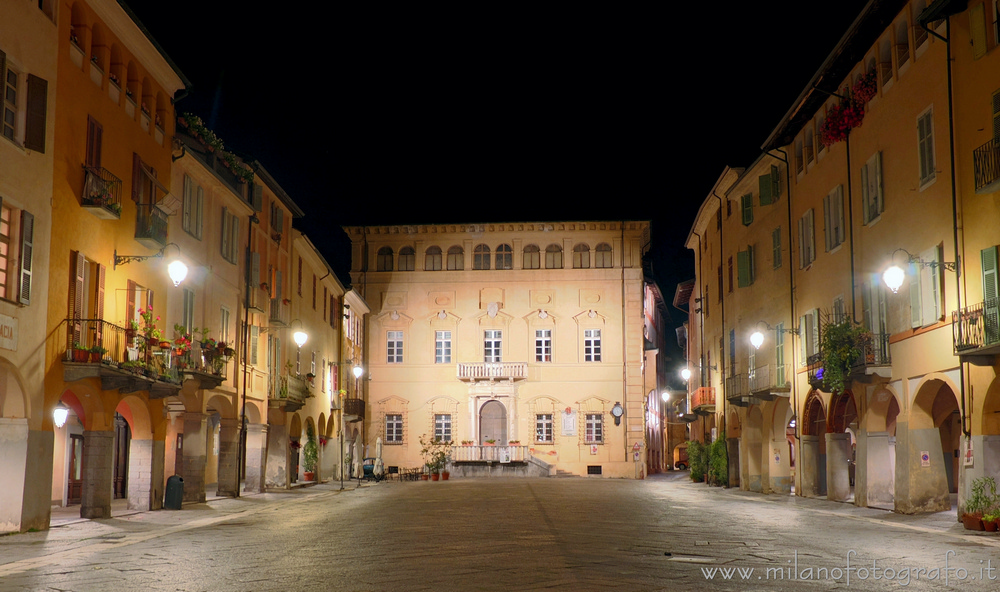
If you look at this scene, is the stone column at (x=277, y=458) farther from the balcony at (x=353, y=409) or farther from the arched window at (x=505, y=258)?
the arched window at (x=505, y=258)

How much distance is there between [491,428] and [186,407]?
33258mm

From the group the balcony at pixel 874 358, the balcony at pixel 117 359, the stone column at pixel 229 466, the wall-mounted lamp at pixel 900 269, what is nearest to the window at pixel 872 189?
the balcony at pixel 874 358

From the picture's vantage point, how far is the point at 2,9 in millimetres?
17844

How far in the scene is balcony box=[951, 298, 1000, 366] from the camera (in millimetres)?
18531

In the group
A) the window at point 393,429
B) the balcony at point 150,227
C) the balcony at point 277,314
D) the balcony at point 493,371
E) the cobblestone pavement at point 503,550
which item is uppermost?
the balcony at point 150,227

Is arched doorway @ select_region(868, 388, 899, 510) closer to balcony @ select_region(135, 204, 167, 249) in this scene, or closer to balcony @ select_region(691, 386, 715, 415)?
balcony @ select_region(135, 204, 167, 249)

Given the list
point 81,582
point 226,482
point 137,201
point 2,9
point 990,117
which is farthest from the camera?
point 226,482

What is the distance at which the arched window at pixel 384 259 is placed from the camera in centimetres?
6206

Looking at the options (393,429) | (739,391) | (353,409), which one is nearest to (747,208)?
(739,391)

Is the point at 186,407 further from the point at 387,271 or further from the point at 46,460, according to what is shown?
the point at 387,271

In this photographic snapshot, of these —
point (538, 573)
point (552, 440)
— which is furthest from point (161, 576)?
point (552, 440)

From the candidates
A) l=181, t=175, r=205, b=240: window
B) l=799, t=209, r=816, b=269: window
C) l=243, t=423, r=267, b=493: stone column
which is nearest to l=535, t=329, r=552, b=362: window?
l=243, t=423, r=267, b=493: stone column

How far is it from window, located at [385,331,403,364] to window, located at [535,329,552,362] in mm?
8007

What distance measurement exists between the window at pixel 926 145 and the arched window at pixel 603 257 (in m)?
38.2
